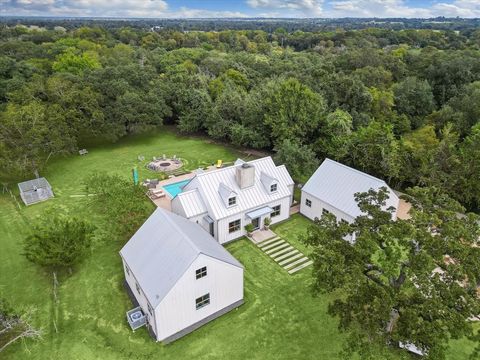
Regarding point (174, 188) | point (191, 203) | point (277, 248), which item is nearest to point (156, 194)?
point (174, 188)

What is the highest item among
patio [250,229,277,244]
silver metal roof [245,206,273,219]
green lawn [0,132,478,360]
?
silver metal roof [245,206,273,219]

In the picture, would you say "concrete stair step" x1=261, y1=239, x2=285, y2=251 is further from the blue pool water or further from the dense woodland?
the blue pool water

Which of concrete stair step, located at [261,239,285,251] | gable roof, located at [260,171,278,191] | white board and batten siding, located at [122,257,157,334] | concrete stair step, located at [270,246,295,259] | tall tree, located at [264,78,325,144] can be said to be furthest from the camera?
tall tree, located at [264,78,325,144]

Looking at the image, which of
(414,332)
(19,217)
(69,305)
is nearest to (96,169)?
(19,217)

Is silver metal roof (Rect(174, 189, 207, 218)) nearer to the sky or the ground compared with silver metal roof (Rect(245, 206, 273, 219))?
nearer to the sky

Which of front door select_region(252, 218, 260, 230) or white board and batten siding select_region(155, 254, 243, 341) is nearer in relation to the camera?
white board and batten siding select_region(155, 254, 243, 341)

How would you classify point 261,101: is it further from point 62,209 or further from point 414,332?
point 414,332

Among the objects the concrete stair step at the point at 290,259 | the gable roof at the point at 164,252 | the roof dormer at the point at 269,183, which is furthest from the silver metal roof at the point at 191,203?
the concrete stair step at the point at 290,259

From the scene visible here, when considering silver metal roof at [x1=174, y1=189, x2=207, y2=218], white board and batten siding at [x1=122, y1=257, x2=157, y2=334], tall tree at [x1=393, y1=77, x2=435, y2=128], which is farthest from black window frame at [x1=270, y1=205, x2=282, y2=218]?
tall tree at [x1=393, y1=77, x2=435, y2=128]
